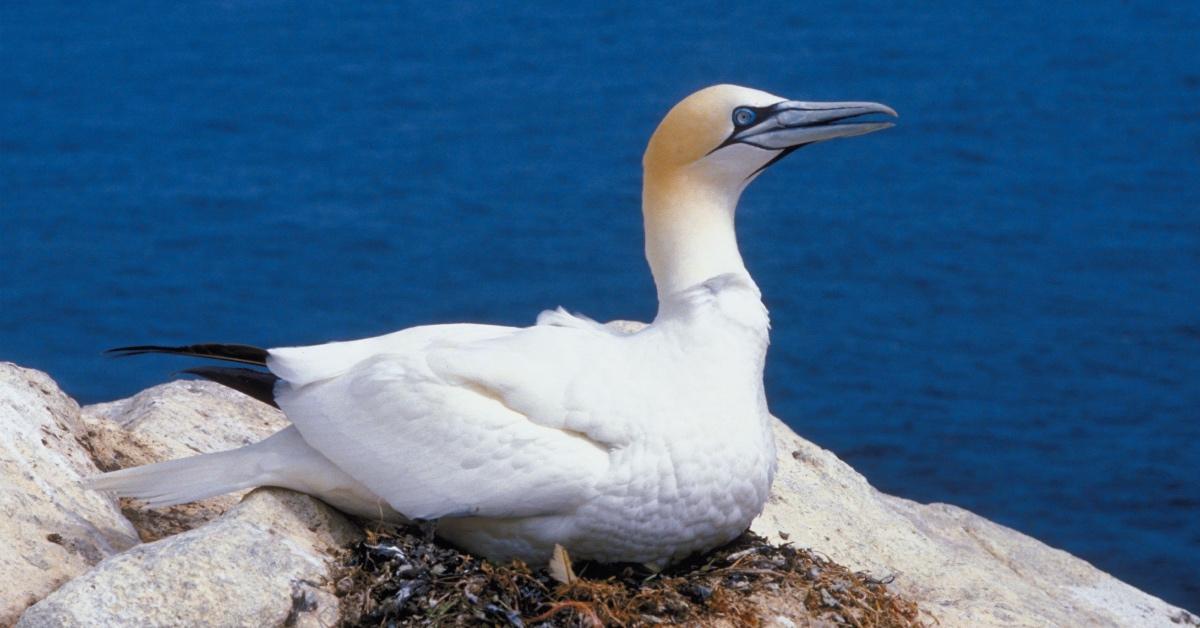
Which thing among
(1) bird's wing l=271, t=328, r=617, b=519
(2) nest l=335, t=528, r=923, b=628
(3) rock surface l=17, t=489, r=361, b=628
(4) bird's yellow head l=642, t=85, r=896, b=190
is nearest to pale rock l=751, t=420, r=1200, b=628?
(2) nest l=335, t=528, r=923, b=628

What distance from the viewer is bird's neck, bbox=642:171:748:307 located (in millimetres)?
4477

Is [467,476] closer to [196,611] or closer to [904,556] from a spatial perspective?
[196,611]

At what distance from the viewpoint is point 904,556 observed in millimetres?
5504

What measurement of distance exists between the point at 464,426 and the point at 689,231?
850 millimetres

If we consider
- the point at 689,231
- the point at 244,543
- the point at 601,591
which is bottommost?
the point at 601,591

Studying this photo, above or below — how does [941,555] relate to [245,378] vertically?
below

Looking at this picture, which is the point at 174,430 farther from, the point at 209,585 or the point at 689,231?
the point at 689,231

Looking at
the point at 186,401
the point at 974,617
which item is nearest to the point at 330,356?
the point at 186,401

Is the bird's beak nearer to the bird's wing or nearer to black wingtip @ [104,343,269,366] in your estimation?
the bird's wing

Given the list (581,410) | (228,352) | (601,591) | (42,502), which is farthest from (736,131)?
(42,502)

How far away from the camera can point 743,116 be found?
177 inches

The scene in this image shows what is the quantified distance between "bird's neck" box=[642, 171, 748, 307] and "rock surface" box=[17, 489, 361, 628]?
4.01ft

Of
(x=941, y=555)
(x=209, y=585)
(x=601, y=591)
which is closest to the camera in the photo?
(x=209, y=585)

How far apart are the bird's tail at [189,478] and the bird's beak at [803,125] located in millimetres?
1582
